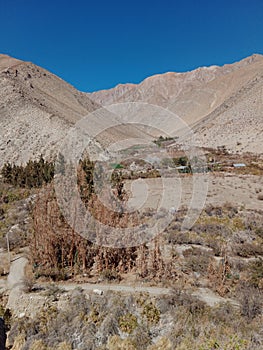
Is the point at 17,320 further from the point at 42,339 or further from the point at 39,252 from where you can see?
the point at 39,252

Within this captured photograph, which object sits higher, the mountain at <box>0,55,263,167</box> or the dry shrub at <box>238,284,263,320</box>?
the mountain at <box>0,55,263,167</box>

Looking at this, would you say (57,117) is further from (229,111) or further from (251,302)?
(229,111)

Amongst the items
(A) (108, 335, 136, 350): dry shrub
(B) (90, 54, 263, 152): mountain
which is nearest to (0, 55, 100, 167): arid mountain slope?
(A) (108, 335, 136, 350): dry shrub

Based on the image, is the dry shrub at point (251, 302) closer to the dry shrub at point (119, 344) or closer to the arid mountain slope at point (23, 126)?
the dry shrub at point (119, 344)

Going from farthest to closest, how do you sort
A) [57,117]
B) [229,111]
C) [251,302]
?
[229,111]
[57,117]
[251,302]

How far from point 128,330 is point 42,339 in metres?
1.75

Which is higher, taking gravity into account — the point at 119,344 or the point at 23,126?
the point at 23,126

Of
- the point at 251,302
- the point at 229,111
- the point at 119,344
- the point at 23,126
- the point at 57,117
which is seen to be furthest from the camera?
the point at 229,111

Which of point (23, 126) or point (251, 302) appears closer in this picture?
point (251, 302)

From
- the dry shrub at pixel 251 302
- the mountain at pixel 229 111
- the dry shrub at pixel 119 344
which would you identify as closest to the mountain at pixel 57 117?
the mountain at pixel 229 111

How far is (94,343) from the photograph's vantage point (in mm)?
5328

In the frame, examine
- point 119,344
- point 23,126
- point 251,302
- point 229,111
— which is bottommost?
point 119,344

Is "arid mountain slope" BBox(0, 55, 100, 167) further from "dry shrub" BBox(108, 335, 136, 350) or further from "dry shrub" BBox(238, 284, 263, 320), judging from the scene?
"dry shrub" BBox(238, 284, 263, 320)

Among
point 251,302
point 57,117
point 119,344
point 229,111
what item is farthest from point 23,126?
point 229,111
